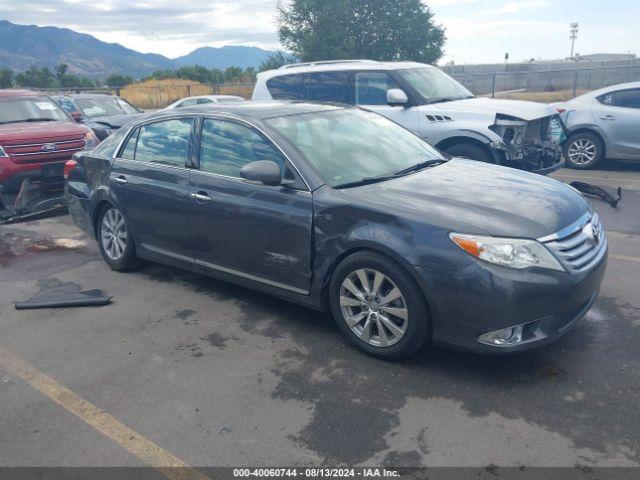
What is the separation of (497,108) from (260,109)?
14.4 feet

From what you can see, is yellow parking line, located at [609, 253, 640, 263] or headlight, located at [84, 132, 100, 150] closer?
yellow parking line, located at [609, 253, 640, 263]

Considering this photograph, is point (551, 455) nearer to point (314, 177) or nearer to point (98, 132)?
point (314, 177)

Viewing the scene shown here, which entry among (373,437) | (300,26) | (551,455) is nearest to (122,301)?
(373,437)

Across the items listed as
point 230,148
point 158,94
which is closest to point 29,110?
point 230,148

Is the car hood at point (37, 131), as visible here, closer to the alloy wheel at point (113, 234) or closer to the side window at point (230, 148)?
the alloy wheel at point (113, 234)

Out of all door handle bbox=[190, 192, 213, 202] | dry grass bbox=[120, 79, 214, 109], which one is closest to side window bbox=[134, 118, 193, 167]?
door handle bbox=[190, 192, 213, 202]

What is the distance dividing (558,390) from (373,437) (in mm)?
1192

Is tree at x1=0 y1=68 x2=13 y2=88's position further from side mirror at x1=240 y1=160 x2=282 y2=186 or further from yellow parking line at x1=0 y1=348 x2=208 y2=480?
side mirror at x1=240 y1=160 x2=282 y2=186

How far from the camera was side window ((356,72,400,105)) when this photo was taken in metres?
8.75

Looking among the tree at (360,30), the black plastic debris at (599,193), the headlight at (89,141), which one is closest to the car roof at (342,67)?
the headlight at (89,141)

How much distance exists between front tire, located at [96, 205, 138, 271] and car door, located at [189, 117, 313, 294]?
1.08 metres

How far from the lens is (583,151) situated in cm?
1066

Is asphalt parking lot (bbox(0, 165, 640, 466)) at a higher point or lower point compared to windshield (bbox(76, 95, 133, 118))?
lower

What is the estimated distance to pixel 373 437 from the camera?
10.1ft
